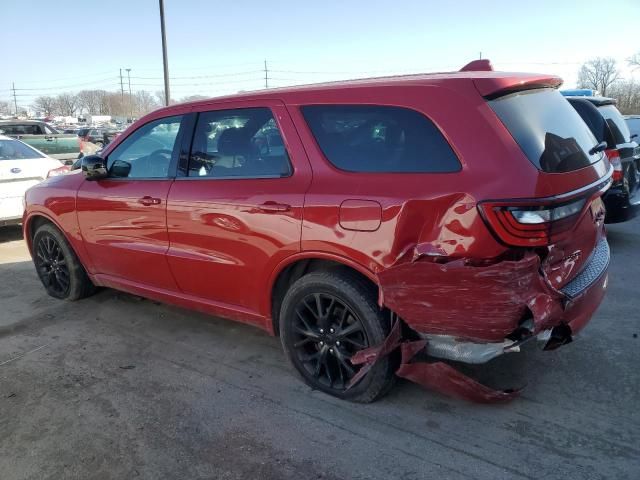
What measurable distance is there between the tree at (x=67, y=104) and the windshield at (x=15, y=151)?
392 ft

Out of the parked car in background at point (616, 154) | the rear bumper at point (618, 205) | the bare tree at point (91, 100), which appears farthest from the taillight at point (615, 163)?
the bare tree at point (91, 100)

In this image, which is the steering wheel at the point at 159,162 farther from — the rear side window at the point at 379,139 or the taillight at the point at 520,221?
the taillight at the point at 520,221

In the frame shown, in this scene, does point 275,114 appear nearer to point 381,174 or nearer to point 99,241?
point 381,174

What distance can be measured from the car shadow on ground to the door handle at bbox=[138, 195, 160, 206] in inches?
202

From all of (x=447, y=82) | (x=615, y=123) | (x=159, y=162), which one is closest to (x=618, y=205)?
(x=615, y=123)

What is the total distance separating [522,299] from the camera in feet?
7.90

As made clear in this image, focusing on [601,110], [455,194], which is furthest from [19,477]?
[601,110]

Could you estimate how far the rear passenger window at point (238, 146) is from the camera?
10.6 feet

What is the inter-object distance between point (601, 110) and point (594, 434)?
4.85 m

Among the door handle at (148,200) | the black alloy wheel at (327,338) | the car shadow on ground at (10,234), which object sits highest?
the door handle at (148,200)

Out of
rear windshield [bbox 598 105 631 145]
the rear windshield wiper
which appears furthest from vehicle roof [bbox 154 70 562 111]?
rear windshield [bbox 598 105 631 145]

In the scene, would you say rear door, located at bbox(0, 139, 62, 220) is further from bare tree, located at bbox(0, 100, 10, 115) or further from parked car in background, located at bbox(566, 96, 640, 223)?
bare tree, located at bbox(0, 100, 10, 115)

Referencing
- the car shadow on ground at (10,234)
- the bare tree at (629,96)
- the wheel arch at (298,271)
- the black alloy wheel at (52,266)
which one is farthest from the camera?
the bare tree at (629,96)

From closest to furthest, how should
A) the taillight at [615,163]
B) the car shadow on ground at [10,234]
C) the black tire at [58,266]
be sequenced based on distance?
1. the black tire at [58,266]
2. the taillight at [615,163]
3. the car shadow on ground at [10,234]
